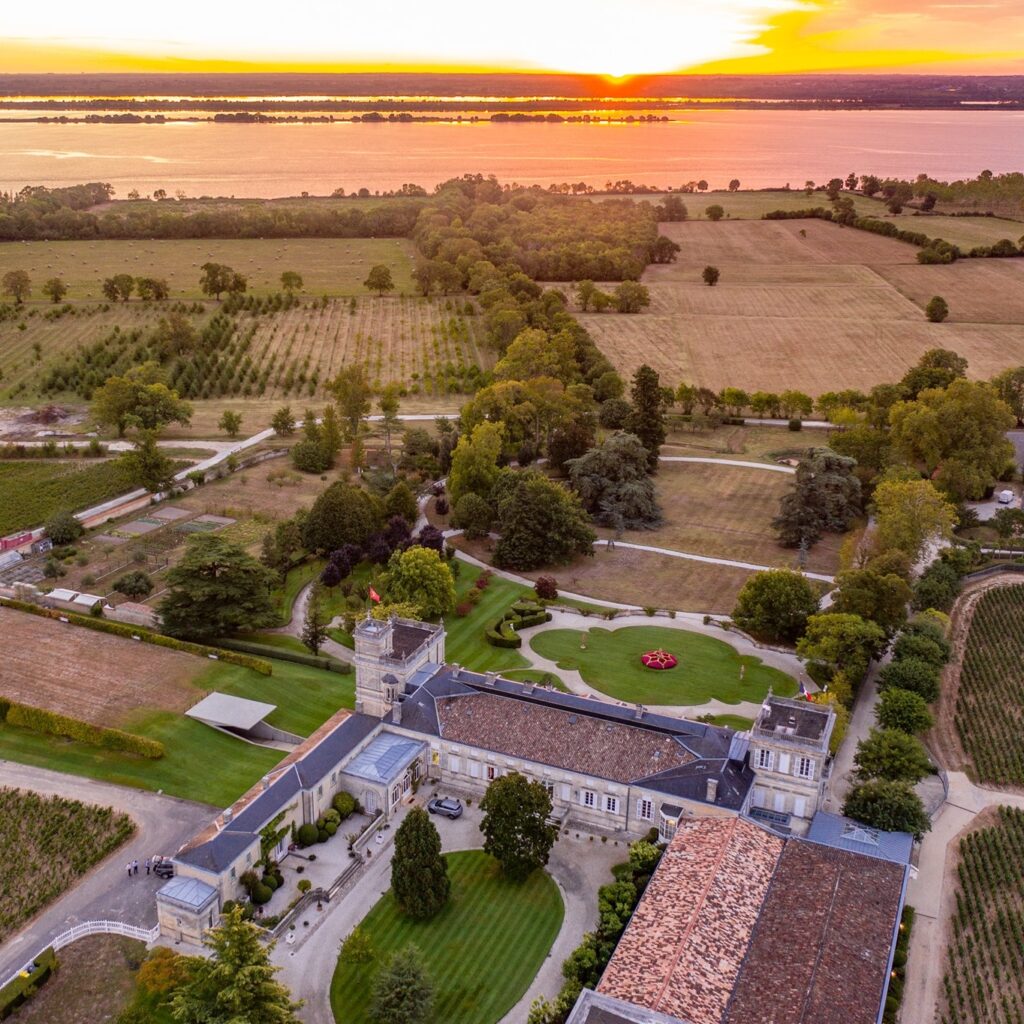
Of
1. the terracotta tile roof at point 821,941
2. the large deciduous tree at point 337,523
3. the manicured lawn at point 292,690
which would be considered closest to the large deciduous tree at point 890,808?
the terracotta tile roof at point 821,941

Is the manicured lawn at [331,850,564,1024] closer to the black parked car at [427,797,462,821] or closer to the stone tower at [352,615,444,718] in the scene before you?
the black parked car at [427,797,462,821]

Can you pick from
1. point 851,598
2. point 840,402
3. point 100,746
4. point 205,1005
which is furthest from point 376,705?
point 840,402

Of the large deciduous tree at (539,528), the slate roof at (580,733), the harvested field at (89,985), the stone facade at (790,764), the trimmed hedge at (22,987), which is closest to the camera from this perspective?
the trimmed hedge at (22,987)

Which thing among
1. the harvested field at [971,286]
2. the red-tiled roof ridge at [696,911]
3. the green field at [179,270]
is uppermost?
the harvested field at [971,286]

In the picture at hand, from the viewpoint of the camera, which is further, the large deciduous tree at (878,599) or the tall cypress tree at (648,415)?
the tall cypress tree at (648,415)

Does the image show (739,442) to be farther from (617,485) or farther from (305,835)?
(305,835)

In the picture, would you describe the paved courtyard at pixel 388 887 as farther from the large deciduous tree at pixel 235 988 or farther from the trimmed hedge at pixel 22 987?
the trimmed hedge at pixel 22 987

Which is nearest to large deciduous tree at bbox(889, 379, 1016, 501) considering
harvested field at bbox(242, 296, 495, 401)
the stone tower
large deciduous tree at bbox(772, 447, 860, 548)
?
large deciduous tree at bbox(772, 447, 860, 548)
